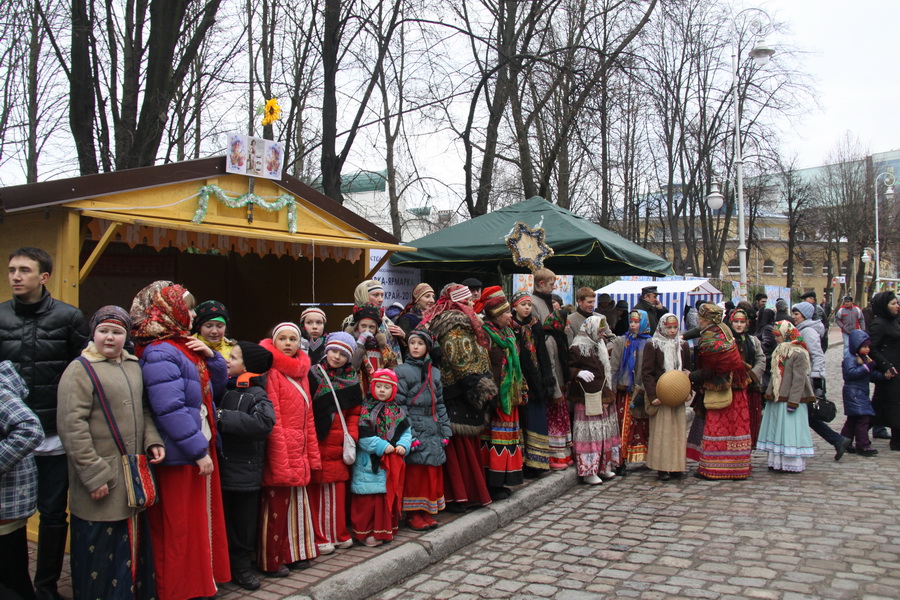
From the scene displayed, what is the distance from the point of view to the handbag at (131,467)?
3.58 metres

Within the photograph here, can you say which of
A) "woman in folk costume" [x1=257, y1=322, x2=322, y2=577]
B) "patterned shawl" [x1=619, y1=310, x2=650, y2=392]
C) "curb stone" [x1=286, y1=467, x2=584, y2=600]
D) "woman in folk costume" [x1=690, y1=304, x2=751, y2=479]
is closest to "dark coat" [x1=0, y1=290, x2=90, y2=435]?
"woman in folk costume" [x1=257, y1=322, x2=322, y2=577]

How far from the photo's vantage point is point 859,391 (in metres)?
8.41

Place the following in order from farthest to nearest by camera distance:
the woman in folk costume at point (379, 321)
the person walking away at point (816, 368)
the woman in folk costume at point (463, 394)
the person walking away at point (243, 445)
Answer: the person walking away at point (816, 368) < the woman in folk costume at point (463, 394) < the woman in folk costume at point (379, 321) < the person walking away at point (243, 445)

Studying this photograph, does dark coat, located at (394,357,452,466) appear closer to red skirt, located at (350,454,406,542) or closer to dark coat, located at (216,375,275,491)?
red skirt, located at (350,454,406,542)

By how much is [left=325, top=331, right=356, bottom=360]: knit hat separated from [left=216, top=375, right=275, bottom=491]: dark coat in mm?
691

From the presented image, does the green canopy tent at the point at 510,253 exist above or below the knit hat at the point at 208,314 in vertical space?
above

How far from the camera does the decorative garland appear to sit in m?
6.04

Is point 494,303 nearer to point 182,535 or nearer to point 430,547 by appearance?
point 430,547

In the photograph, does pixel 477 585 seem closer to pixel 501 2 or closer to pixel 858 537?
pixel 858 537

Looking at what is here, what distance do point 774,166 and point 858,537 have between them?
2741cm

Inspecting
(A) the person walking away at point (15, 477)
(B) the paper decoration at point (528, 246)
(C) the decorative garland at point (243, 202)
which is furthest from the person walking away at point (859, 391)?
(A) the person walking away at point (15, 477)

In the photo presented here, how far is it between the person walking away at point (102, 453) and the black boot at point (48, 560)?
1.41ft

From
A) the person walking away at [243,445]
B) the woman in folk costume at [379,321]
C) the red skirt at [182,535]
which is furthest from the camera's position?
the woman in folk costume at [379,321]

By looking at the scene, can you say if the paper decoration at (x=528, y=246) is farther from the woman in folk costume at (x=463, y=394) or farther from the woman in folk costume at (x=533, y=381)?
the woman in folk costume at (x=463, y=394)
